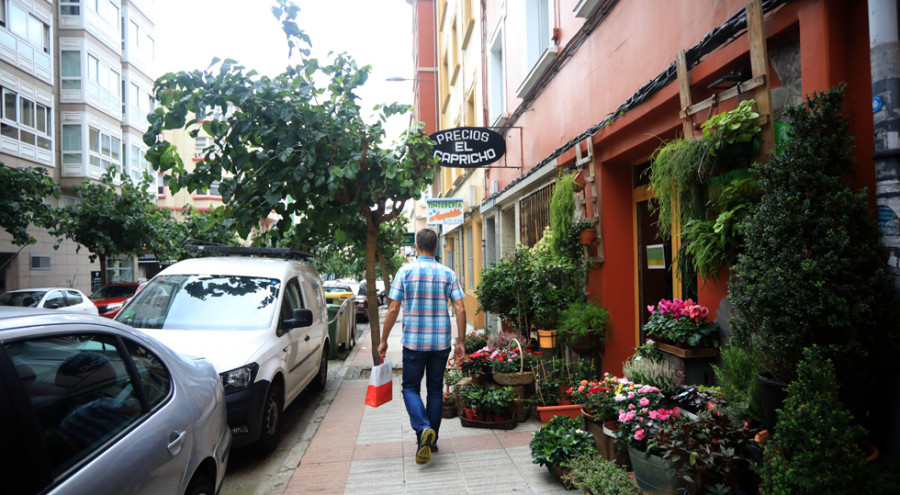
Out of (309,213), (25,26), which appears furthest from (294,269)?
(25,26)

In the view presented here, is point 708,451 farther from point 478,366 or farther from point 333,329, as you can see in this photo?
point 333,329

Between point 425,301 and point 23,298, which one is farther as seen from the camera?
point 23,298

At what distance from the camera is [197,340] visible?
5.19 meters

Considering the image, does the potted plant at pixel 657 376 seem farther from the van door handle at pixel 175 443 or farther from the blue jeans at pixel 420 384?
the van door handle at pixel 175 443

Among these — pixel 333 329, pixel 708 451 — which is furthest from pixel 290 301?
pixel 333 329

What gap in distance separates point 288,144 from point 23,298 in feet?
36.8

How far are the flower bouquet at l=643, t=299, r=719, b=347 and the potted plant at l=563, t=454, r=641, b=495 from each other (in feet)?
3.31

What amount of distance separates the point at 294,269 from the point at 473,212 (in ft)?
28.2

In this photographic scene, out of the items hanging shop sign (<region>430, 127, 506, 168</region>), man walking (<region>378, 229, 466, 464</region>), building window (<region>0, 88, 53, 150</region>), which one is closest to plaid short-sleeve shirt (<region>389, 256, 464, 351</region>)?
man walking (<region>378, 229, 466, 464</region>)

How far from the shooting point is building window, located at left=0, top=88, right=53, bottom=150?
65.9ft

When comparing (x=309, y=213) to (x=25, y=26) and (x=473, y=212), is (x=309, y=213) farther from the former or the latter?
(x=25, y=26)

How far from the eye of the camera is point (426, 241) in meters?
4.98

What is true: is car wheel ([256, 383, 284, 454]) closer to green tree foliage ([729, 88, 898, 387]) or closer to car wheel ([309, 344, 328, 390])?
car wheel ([309, 344, 328, 390])

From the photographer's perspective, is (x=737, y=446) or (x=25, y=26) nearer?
(x=737, y=446)
